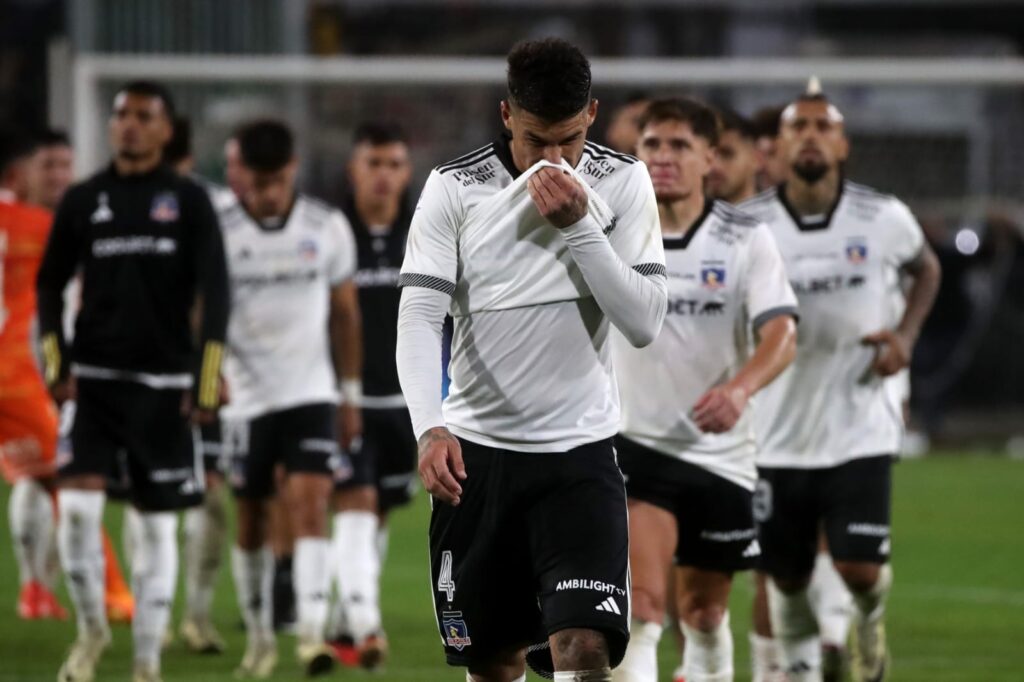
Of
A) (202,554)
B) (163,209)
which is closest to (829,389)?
(163,209)

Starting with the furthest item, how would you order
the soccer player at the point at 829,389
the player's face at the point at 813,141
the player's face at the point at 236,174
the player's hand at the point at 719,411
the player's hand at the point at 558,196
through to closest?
the player's face at the point at 236,174, the player's face at the point at 813,141, the soccer player at the point at 829,389, the player's hand at the point at 719,411, the player's hand at the point at 558,196

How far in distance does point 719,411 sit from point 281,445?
3.50 m

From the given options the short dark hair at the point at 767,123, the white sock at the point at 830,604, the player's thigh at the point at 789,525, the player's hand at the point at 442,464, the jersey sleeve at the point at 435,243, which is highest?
the short dark hair at the point at 767,123

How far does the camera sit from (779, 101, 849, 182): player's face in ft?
26.7

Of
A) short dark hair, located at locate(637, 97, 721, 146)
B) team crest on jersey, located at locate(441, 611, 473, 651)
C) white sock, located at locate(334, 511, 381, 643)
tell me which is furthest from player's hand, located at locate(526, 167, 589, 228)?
white sock, located at locate(334, 511, 381, 643)

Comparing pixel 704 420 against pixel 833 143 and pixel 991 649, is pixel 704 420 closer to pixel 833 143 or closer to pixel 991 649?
pixel 833 143

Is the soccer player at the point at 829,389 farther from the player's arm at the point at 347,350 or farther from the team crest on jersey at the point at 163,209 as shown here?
the team crest on jersey at the point at 163,209

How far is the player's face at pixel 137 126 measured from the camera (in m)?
8.42

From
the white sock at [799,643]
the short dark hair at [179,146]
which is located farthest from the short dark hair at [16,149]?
the white sock at [799,643]

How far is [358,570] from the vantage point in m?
9.38

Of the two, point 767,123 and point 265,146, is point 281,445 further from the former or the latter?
point 767,123

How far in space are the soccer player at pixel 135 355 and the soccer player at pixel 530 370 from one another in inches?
117

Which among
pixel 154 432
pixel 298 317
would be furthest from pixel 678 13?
pixel 154 432

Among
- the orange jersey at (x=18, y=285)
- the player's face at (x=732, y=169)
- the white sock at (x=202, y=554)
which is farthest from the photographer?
the orange jersey at (x=18, y=285)
